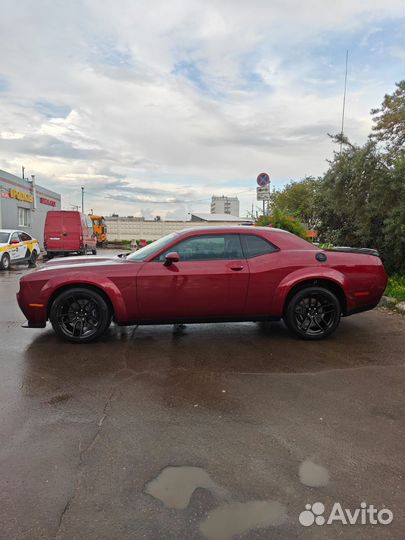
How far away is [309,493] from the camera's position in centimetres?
221

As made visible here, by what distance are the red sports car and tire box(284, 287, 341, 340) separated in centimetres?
1

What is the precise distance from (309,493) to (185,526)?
2.49ft

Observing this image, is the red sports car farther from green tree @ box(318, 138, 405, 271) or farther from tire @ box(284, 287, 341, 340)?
green tree @ box(318, 138, 405, 271)

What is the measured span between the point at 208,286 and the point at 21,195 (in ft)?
68.9

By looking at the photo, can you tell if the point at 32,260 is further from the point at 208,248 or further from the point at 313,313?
the point at 313,313

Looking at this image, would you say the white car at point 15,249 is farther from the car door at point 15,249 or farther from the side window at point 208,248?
the side window at point 208,248

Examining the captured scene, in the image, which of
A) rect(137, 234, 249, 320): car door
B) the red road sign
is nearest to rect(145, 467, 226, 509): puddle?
rect(137, 234, 249, 320): car door

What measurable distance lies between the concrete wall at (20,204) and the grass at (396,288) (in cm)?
1880

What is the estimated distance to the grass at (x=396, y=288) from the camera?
286 inches

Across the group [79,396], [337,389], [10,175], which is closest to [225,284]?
[337,389]

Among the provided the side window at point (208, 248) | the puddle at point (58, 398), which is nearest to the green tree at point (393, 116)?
the side window at point (208, 248)

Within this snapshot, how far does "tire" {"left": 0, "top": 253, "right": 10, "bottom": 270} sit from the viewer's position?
13.5 m

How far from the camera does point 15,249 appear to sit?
564 inches

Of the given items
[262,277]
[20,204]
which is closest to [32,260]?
[20,204]
